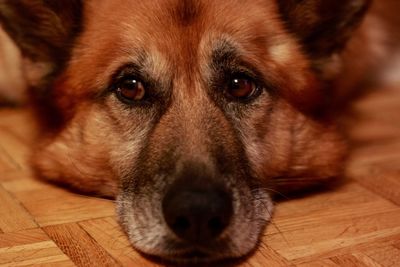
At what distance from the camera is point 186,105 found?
1.77 metres

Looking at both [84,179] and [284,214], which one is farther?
[84,179]

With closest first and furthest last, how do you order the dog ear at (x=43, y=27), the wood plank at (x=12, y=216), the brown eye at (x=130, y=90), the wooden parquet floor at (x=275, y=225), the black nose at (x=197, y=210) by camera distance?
the black nose at (x=197, y=210) < the wooden parquet floor at (x=275, y=225) < the wood plank at (x=12, y=216) < the brown eye at (x=130, y=90) < the dog ear at (x=43, y=27)

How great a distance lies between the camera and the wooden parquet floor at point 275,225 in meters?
1.56

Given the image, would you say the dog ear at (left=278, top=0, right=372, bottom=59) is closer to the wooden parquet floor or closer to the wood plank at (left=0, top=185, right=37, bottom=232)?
the wooden parquet floor

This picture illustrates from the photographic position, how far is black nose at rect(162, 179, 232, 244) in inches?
57.4

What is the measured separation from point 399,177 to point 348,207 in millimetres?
364

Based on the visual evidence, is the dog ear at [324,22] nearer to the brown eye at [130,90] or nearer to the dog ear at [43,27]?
the brown eye at [130,90]

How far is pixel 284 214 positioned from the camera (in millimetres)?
1854

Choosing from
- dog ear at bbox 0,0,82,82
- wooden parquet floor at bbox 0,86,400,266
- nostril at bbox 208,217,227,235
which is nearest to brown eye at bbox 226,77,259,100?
wooden parquet floor at bbox 0,86,400,266

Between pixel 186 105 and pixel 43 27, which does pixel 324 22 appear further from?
pixel 43 27

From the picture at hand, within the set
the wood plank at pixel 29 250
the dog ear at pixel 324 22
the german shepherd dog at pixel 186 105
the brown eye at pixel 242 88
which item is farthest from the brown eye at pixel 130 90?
the dog ear at pixel 324 22

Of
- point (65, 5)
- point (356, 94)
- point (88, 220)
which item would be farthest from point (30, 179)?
point (356, 94)

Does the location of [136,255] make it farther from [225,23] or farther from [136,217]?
[225,23]

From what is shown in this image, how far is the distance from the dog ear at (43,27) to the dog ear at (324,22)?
2.37ft
